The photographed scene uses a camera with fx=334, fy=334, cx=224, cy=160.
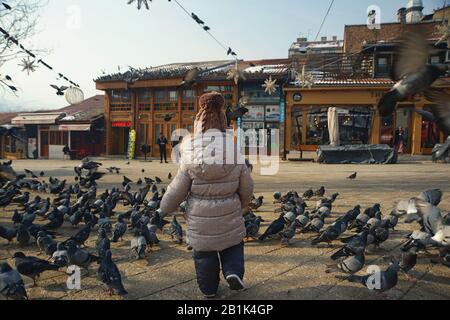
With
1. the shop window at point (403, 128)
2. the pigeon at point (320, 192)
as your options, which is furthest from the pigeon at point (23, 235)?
the shop window at point (403, 128)

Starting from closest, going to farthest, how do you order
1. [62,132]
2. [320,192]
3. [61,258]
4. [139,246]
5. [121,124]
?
[61,258] < [139,246] < [320,192] < [121,124] < [62,132]

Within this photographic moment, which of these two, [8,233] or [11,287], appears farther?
A: [8,233]

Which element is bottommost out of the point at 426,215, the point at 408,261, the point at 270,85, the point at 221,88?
the point at 408,261

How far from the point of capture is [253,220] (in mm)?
4605

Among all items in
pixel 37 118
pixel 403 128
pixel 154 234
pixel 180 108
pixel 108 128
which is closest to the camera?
pixel 154 234

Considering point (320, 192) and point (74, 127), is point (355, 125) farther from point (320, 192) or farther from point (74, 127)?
point (74, 127)

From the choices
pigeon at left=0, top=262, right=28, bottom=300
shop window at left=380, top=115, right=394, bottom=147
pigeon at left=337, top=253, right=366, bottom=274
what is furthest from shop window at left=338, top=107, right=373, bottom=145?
pigeon at left=0, top=262, right=28, bottom=300

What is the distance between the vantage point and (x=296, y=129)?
21.3 metres

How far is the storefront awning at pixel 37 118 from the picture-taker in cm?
2630

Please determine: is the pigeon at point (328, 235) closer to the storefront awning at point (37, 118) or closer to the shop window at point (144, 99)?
the shop window at point (144, 99)

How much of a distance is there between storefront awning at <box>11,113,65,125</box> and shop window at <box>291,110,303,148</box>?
704 inches

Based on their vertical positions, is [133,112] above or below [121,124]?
above

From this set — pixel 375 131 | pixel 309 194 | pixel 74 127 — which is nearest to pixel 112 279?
pixel 309 194

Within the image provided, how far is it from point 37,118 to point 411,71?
29.2 m
